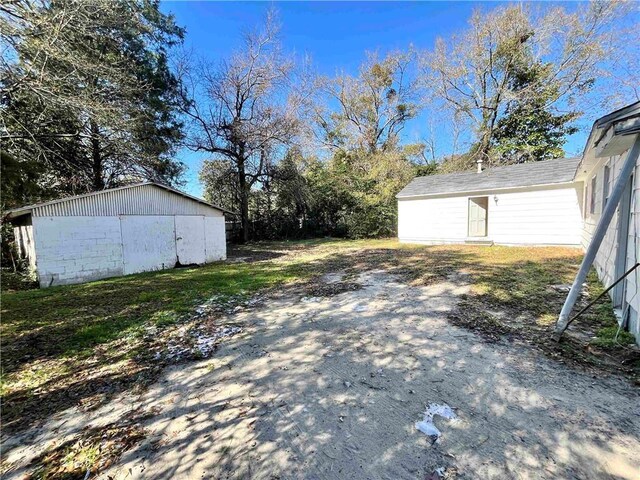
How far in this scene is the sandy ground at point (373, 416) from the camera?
171 cm

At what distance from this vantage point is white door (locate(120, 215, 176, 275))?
8758 mm

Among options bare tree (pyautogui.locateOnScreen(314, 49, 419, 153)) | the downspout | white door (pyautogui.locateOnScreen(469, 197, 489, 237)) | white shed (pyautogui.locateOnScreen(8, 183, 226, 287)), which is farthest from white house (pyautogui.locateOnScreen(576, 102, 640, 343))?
bare tree (pyautogui.locateOnScreen(314, 49, 419, 153))

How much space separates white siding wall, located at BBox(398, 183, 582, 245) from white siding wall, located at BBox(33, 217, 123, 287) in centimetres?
1156

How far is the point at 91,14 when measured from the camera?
645 cm

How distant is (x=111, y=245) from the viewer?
332 inches

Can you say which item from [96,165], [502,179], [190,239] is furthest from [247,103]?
[502,179]

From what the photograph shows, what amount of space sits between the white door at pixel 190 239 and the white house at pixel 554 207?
901 cm

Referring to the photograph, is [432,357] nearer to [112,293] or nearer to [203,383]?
[203,383]

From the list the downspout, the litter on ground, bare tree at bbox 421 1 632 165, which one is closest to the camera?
the litter on ground

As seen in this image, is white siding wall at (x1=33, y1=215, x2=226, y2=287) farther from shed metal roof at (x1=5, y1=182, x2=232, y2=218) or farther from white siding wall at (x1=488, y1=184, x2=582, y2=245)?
white siding wall at (x1=488, y1=184, x2=582, y2=245)

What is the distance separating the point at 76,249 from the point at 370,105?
1973 cm

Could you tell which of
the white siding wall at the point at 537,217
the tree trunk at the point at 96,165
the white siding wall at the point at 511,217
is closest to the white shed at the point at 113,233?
the tree trunk at the point at 96,165

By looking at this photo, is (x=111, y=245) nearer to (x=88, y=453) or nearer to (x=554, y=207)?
(x=88, y=453)

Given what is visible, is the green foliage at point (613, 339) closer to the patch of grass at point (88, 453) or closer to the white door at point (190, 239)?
the patch of grass at point (88, 453)
